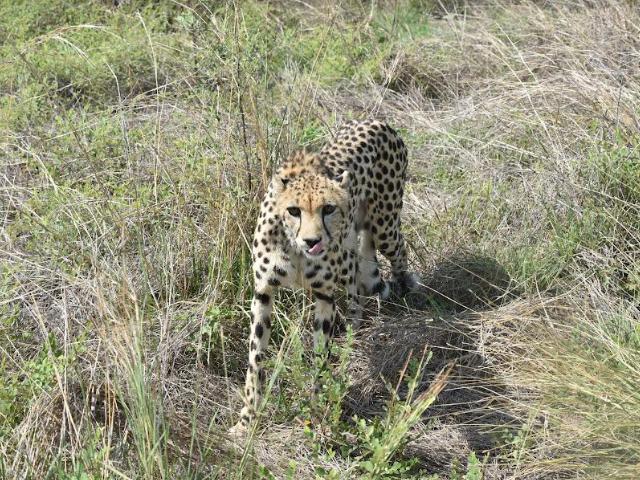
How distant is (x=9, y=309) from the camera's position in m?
4.41

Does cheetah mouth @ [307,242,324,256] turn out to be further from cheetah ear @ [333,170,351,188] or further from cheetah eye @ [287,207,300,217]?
cheetah ear @ [333,170,351,188]

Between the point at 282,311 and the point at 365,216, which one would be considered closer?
the point at 282,311

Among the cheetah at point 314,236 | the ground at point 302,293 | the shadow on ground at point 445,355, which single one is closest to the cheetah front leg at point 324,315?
the cheetah at point 314,236

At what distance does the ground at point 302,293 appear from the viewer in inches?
146

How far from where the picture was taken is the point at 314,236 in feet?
13.1

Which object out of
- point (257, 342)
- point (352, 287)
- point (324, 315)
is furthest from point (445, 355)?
point (257, 342)

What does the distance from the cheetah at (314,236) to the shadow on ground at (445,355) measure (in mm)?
220

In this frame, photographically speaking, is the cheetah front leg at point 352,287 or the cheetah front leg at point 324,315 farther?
the cheetah front leg at point 352,287

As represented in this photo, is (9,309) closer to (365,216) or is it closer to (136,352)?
(136,352)

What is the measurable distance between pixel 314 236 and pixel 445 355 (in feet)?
3.54

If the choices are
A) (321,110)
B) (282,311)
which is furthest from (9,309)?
(321,110)

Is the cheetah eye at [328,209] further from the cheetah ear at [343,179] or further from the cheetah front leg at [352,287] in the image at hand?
the cheetah front leg at [352,287]

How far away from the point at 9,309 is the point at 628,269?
2.81 m

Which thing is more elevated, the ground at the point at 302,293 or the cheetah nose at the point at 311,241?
the cheetah nose at the point at 311,241
